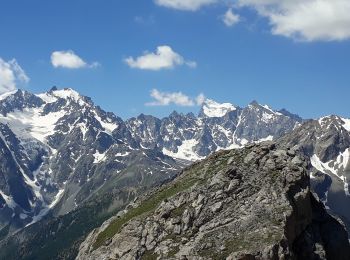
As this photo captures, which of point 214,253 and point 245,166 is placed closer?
point 214,253

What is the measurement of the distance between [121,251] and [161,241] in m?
6.24

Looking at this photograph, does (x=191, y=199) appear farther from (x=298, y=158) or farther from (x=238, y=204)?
(x=298, y=158)

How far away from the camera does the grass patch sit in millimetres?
94688

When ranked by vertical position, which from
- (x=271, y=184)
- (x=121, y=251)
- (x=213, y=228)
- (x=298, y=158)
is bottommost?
(x=121, y=251)

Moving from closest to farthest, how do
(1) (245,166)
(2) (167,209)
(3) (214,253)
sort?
1. (3) (214,253)
2. (2) (167,209)
3. (1) (245,166)

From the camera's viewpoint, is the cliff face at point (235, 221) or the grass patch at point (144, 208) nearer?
the cliff face at point (235, 221)

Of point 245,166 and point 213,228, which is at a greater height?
point 245,166

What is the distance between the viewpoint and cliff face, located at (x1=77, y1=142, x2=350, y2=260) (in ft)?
268

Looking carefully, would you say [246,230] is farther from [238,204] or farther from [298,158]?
[298,158]

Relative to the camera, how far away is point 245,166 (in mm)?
97438

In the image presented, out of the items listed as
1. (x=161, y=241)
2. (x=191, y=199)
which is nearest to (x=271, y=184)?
(x=191, y=199)

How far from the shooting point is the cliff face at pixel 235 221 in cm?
8169

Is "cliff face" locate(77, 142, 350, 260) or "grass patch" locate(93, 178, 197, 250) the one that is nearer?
"cliff face" locate(77, 142, 350, 260)

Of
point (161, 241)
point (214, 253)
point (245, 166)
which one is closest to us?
point (214, 253)
